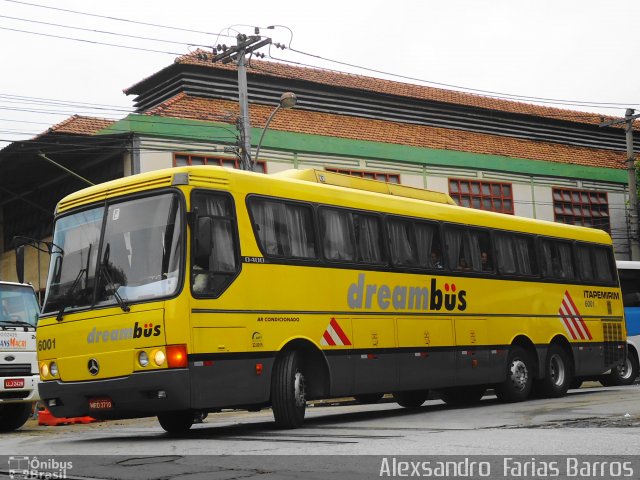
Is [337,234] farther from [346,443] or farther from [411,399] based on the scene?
[411,399]

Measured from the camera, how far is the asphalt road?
855 centimetres

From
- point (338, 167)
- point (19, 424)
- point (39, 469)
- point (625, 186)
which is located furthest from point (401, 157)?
point (39, 469)

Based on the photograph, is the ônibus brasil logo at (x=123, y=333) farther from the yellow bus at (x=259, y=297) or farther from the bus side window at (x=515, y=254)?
the bus side window at (x=515, y=254)

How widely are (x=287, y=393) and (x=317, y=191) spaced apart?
2948 millimetres

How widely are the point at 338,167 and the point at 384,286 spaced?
23.6 metres

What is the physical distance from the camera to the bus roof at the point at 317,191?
40.3 feet

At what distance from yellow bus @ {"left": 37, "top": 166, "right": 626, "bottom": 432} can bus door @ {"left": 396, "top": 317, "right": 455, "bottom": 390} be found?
0.03 meters

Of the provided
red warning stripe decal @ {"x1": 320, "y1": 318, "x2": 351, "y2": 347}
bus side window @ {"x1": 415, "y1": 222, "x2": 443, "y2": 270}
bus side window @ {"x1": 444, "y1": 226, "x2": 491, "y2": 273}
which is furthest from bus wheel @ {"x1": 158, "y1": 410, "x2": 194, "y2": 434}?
bus side window @ {"x1": 444, "y1": 226, "x2": 491, "y2": 273}

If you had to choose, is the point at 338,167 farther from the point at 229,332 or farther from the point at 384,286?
the point at 229,332

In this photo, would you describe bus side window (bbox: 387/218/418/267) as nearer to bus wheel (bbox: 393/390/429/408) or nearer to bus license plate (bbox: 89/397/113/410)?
bus wheel (bbox: 393/390/429/408)

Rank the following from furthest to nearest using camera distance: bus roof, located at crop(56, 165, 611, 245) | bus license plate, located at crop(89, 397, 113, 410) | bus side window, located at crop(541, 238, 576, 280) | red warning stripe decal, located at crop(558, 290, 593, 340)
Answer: red warning stripe decal, located at crop(558, 290, 593, 340)
bus side window, located at crop(541, 238, 576, 280)
bus roof, located at crop(56, 165, 611, 245)
bus license plate, located at crop(89, 397, 113, 410)

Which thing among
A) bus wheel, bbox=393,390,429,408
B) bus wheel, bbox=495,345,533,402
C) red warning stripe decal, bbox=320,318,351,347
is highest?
red warning stripe decal, bbox=320,318,351,347

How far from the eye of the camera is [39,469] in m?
9.16

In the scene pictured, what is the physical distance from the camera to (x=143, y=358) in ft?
37.9
